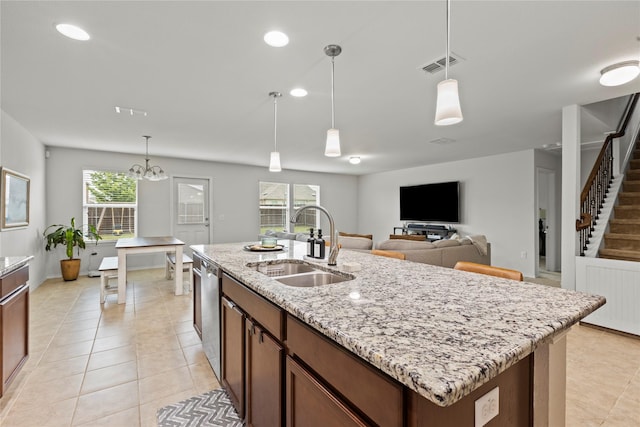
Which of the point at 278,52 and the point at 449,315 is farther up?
the point at 278,52

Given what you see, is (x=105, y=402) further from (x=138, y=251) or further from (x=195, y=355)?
(x=138, y=251)

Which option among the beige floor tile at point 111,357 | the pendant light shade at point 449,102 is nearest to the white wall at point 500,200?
the pendant light shade at point 449,102

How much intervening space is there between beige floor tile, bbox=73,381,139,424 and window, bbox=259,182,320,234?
5392mm

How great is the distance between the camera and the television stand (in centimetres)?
666

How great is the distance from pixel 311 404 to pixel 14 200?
4641 millimetres

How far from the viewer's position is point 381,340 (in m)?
0.78

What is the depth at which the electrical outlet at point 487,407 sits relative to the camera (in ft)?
2.52

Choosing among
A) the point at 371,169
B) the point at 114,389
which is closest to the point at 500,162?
the point at 371,169

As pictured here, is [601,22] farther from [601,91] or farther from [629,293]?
[629,293]

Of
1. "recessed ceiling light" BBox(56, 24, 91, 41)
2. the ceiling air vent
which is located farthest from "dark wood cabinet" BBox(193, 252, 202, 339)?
the ceiling air vent

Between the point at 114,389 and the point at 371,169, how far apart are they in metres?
6.92

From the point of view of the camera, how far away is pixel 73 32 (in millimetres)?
1946

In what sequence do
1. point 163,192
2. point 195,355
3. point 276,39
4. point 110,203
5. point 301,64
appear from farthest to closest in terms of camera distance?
point 163,192 < point 110,203 < point 195,355 < point 301,64 < point 276,39

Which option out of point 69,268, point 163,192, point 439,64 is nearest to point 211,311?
point 439,64
